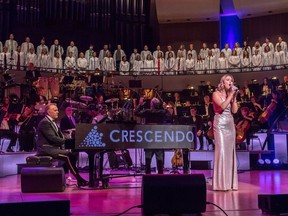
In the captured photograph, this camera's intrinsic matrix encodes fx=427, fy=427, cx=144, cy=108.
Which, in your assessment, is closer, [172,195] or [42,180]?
[172,195]

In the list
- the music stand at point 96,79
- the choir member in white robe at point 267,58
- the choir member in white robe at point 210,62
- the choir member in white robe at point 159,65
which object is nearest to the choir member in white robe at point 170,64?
the choir member in white robe at point 159,65

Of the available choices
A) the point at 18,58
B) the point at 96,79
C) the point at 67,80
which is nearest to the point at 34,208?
the point at 96,79

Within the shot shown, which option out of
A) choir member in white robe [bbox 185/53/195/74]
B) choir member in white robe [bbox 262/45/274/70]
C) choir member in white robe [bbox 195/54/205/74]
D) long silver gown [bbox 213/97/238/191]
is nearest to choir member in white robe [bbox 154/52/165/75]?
choir member in white robe [bbox 185/53/195/74]

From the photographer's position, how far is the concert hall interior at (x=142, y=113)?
17.8 ft

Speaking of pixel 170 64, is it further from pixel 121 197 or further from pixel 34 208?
pixel 34 208

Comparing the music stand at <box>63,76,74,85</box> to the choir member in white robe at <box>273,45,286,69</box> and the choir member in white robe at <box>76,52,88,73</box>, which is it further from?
the choir member in white robe at <box>273,45,286,69</box>

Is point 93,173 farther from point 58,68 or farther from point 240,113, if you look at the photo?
point 58,68

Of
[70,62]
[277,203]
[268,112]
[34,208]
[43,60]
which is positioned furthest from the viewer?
[70,62]

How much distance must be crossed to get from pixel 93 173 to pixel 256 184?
9.37 ft

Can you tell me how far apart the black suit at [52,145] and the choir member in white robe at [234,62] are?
43.0 feet

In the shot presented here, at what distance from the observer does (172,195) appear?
401 centimetres

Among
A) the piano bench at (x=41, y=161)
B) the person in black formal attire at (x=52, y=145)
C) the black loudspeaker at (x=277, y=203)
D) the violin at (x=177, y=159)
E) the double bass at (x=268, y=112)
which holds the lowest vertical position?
the violin at (x=177, y=159)

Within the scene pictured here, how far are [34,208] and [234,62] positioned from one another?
16.6 metres

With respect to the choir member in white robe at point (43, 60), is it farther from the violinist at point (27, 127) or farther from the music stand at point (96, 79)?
the violinist at point (27, 127)
